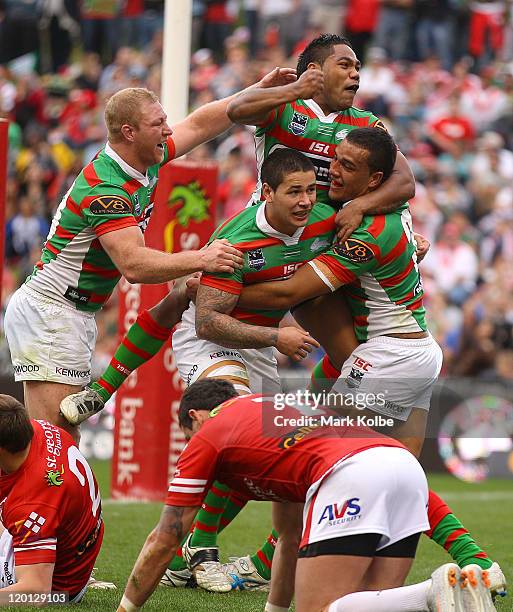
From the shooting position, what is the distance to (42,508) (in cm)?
566

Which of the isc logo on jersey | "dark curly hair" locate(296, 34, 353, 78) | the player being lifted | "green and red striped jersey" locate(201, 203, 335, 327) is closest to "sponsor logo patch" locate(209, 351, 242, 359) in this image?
"green and red striped jersey" locate(201, 203, 335, 327)

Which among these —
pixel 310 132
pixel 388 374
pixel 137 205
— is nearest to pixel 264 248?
pixel 310 132

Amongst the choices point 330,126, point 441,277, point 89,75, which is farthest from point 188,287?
point 89,75

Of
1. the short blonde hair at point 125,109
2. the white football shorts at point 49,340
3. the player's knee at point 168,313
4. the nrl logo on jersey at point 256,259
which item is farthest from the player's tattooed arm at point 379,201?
the white football shorts at point 49,340

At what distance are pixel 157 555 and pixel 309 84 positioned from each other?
2570mm

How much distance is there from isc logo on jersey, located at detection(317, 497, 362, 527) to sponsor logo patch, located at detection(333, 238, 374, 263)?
5.85 ft

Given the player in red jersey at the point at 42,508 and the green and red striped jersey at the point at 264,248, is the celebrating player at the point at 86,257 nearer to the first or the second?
the green and red striped jersey at the point at 264,248

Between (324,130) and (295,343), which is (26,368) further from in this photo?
(324,130)

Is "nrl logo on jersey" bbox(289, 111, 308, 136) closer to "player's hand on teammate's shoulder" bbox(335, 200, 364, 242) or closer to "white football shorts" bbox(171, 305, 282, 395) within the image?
"player's hand on teammate's shoulder" bbox(335, 200, 364, 242)

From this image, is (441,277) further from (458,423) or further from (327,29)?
(327,29)

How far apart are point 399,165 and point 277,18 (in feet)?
45.0

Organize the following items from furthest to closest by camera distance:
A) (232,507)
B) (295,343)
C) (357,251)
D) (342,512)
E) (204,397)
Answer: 1. (232,507)
2. (357,251)
3. (295,343)
4. (204,397)
5. (342,512)

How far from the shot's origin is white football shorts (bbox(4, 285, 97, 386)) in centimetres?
698

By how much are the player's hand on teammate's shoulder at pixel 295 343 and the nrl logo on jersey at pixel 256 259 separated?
42cm
